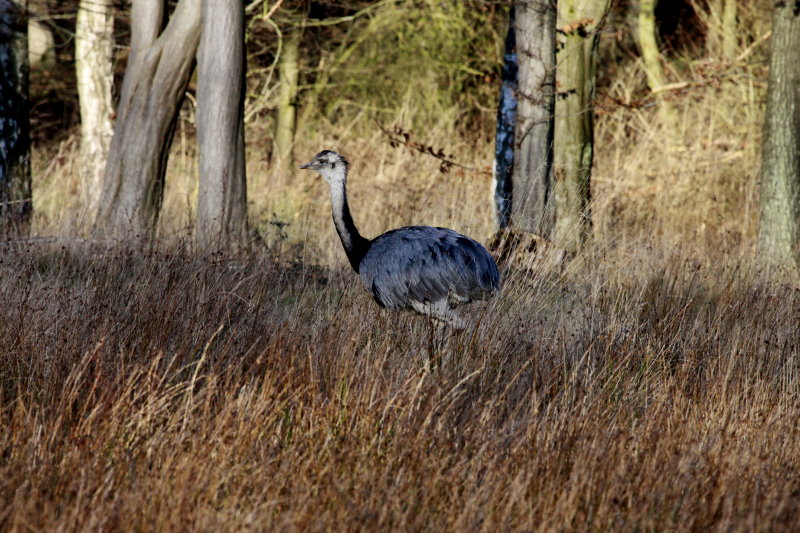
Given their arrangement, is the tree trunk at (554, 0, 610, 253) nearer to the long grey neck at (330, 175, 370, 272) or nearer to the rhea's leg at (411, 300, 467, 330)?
the long grey neck at (330, 175, 370, 272)

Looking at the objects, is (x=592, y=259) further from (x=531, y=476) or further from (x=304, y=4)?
(x=304, y=4)

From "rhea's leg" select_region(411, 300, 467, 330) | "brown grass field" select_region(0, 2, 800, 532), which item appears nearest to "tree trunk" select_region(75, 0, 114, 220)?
"brown grass field" select_region(0, 2, 800, 532)

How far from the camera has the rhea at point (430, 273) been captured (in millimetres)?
5824

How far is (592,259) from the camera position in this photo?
7.40 meters

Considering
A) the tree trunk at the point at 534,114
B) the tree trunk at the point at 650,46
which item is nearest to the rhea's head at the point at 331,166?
the tree trunk at the point at 534,114

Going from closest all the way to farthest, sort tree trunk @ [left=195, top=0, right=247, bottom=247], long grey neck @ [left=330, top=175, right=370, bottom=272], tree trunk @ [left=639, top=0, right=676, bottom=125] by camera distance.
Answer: long grey neck @ [left=330, top=175, right=370, bottom=272], tree trunk @ [left=195, top=0, right=247, bottom=247], tree trunk @ [left=639, top=0, right=676, bottom=125]

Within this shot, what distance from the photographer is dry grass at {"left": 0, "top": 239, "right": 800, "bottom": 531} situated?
11.3 feet

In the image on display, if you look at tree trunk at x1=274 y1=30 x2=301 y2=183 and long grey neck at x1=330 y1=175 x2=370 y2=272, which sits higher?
tree trunk at x1=274 y1=30 x2=301 y2=183

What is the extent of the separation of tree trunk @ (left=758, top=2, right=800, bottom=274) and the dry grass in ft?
9.61

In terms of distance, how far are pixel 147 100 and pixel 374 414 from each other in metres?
5.27

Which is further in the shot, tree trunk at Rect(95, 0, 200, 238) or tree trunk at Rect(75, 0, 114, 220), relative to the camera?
tree trunk at Rect(75, 0, 114, 220)

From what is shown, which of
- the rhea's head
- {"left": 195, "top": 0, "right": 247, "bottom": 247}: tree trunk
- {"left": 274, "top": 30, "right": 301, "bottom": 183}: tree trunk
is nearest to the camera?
the rhea's head

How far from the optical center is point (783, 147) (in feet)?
29.9

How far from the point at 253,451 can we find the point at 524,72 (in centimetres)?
504
